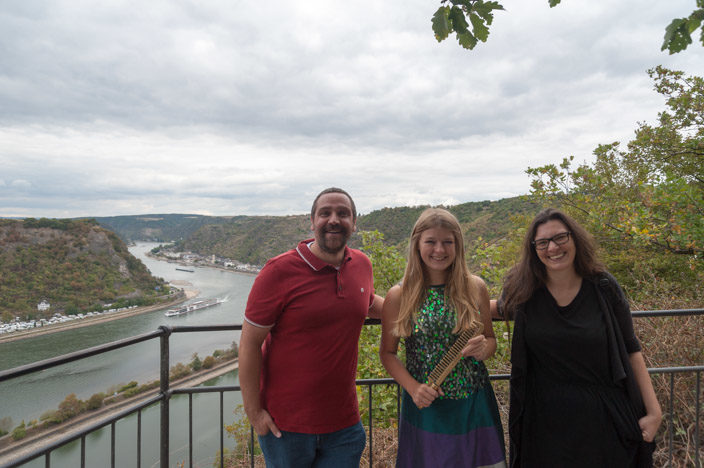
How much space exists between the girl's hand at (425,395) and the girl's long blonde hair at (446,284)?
0.72 ft

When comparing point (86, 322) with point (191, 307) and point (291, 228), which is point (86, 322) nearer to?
point (191, 307)

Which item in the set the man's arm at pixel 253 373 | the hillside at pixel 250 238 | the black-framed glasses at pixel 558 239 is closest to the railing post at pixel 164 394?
the man's arm at pixel 253 373

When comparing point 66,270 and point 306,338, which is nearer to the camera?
point 306,338

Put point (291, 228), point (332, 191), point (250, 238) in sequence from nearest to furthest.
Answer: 1. point (332, 191)
2. point (291, 228)
3. point (250, 238)

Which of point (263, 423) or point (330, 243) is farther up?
point (330, 243)

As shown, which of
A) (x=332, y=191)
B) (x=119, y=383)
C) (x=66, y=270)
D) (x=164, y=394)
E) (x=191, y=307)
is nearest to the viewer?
(x=332, y=191)

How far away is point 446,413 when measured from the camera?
1.54 meters

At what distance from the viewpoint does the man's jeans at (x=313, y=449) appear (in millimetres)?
1525

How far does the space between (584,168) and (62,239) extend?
47.1 m

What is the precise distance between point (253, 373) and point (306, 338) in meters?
0.26

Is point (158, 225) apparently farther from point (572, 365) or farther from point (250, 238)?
point (572, 365)

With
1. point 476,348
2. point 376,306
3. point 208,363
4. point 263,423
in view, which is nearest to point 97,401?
point 208,363

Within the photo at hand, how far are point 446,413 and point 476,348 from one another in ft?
1.01

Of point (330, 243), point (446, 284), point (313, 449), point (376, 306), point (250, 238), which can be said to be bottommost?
point (250, 238)
